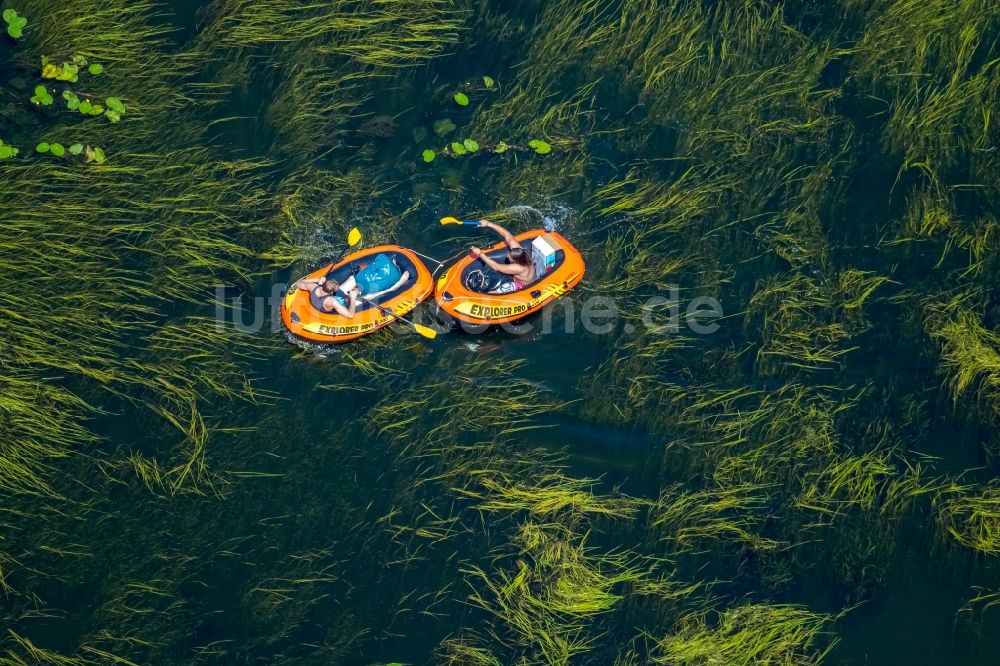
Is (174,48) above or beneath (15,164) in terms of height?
above

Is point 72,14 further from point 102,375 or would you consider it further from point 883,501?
point 883,501

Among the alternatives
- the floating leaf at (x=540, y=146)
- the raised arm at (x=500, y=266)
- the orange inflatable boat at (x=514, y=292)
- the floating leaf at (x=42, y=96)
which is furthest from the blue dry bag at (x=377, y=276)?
the floating leaf at (x=42, y=96)

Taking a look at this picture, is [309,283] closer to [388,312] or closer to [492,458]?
[388,312]

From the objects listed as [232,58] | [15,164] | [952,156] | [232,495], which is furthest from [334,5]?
[952,156]

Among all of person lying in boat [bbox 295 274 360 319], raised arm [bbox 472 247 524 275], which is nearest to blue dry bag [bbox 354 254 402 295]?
person lying in boat [bbox 295 274 360 319]

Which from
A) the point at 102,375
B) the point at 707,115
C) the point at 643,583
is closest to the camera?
the point at 643,583

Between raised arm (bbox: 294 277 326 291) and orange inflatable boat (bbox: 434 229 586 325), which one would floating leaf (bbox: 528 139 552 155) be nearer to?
orange inflatable boat (bbox: 434 229 586 325)

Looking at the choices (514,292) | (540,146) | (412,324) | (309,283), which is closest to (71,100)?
(309,283)
